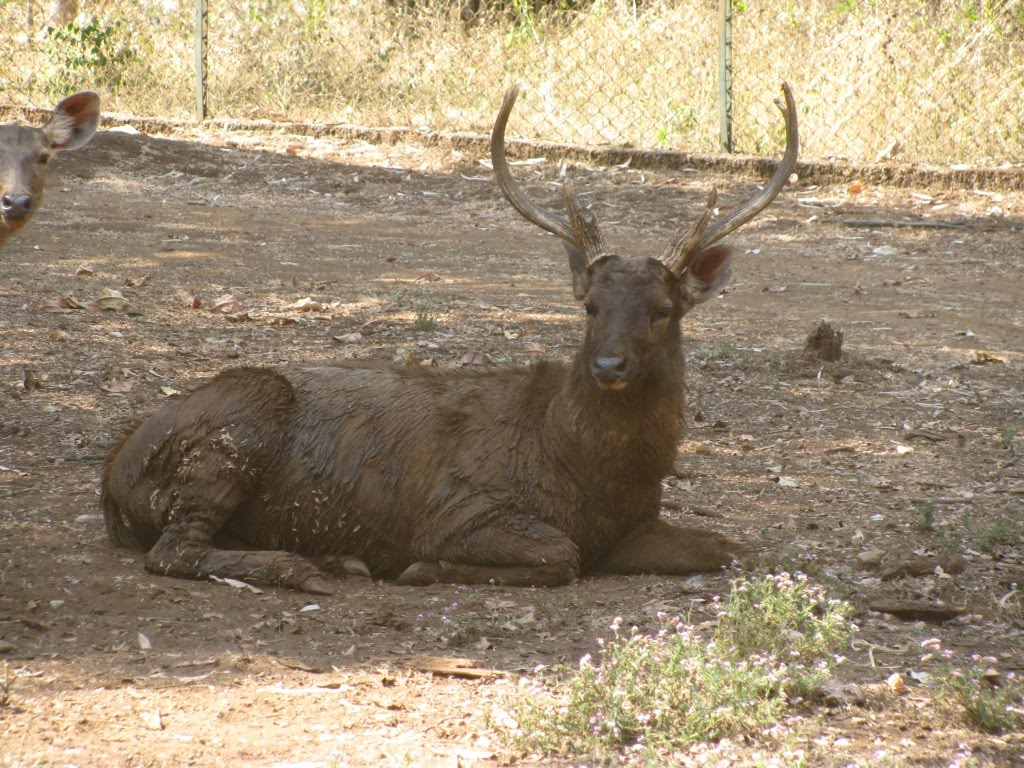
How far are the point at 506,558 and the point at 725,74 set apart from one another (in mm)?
9904

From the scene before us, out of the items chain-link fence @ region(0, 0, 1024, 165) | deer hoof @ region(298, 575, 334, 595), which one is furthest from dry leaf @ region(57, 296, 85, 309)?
chain-link fence @ region(0, 0, 1024, 165)

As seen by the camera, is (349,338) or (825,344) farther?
(349,338)

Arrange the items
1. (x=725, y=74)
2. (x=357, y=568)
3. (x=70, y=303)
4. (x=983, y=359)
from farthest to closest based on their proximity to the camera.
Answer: (x=725, y=74)
(x=70, y=303)
(x=983, y=359)
(x=357, y=568)

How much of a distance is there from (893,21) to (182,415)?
10.9 m

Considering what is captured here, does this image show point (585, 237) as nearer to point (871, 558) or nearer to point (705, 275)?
point (705, 275)

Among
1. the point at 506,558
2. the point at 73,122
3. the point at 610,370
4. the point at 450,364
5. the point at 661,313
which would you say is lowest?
the point at 506,558

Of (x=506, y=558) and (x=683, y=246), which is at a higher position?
(x=683, y=246)

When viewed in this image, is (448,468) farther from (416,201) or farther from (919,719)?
(416,201)

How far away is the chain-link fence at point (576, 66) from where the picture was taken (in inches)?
545

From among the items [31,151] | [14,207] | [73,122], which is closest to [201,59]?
[73,122]

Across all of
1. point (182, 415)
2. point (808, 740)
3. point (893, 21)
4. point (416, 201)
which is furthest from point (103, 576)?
point (893, 21)

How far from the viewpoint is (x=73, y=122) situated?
7.72m

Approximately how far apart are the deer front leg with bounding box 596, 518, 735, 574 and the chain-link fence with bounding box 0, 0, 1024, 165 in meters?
9.52

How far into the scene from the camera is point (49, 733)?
149 inches
